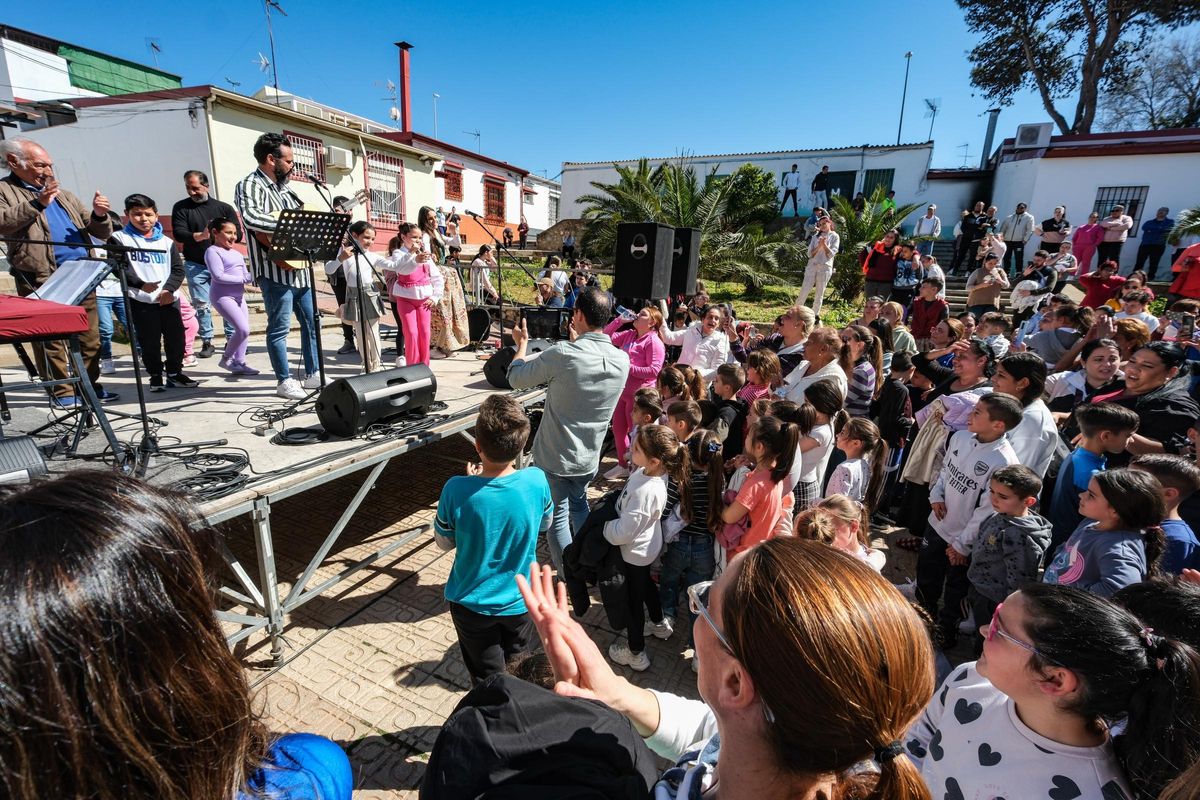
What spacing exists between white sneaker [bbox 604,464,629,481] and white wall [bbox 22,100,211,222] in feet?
44.4

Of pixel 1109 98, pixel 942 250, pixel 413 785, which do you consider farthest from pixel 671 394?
pixel 1109 98

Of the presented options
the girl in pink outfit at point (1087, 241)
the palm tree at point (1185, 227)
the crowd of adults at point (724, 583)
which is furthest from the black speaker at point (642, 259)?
the palm tree at point (1185, 227)

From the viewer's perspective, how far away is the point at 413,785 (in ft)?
8.25

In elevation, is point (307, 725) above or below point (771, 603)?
below

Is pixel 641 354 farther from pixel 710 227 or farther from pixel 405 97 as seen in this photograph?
pixel 405 97

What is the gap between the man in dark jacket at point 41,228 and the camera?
4094 mm

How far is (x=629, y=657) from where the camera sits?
3297 millimetres

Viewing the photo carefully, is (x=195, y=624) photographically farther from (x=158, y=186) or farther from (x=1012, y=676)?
(x=158, y=186)

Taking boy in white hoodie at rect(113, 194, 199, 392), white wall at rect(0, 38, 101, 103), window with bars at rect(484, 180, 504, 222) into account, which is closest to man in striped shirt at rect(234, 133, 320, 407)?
boy in white hoodie at rect(113, 194, 199, 392)

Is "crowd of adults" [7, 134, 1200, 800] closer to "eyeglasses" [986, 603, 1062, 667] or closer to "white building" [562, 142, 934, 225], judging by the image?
"eyeglasses" [986, 603, 1062, 667]

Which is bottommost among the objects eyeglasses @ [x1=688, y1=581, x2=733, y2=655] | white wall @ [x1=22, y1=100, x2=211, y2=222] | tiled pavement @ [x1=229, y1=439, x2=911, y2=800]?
tiled pavement @ [x1=229, y1=439, x2=911, y2=800]

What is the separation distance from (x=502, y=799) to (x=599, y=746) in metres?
0.19

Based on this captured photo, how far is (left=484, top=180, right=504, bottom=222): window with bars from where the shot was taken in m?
26.4

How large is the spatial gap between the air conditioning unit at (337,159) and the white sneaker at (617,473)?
53.0 feet
